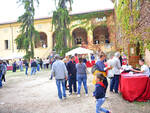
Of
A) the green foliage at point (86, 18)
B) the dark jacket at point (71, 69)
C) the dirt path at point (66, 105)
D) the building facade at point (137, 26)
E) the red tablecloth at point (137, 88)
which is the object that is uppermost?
the green foliage at point (86, 18)

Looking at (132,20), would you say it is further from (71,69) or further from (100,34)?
(100,34)

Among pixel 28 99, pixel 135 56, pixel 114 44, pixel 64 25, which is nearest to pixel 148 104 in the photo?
pixel 28 99

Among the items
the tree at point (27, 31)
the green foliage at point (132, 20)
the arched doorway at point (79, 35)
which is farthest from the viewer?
the arched doorway at point (79, 35)

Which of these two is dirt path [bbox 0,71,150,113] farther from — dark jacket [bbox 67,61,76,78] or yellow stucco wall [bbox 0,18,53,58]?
yellow stucco wall [bbox 0,18,53,58]

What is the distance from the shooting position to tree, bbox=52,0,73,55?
793 inches

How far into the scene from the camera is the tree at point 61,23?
793 inches

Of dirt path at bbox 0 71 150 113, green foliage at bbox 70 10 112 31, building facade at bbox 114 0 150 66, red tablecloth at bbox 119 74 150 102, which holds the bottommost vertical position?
dirt path at bbox 0 71 150 113

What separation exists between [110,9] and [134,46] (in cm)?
1424

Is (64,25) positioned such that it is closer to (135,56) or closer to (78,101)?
(135,56)

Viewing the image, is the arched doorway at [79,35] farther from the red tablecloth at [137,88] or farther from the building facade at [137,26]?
the red tablecloth at [137,88]

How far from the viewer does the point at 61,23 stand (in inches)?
804

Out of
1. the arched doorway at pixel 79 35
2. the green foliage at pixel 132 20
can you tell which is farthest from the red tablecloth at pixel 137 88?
the arched doorway at pixel 79 35

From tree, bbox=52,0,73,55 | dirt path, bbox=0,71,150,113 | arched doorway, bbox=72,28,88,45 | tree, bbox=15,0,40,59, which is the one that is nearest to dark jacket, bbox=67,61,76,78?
dirt path, bbox=0,71,150,113

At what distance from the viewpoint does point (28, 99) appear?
634 centimetres
